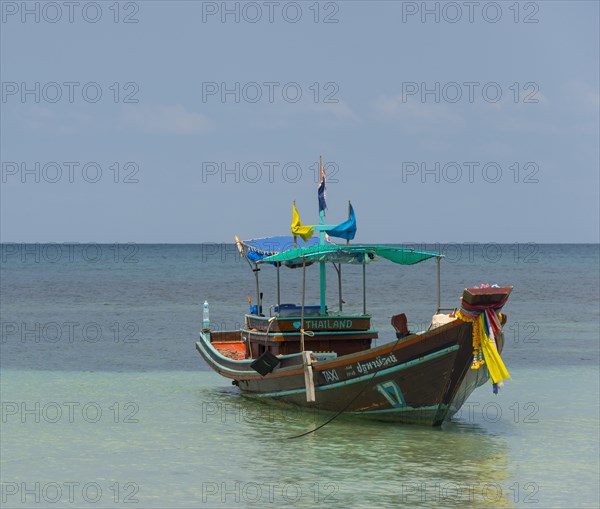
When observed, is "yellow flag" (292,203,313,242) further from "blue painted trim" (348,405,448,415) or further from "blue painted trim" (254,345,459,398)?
"blue painted trim" (348,405,448,415)

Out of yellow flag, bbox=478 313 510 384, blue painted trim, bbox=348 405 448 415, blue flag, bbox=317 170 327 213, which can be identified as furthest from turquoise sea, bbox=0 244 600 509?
blue flag, bbox=317 170 327 213

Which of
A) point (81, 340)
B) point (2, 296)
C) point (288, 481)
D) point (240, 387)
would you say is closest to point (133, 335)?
point (81, 340)

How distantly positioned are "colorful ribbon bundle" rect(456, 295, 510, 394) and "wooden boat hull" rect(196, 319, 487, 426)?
0.76ft

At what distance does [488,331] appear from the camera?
1755 cm

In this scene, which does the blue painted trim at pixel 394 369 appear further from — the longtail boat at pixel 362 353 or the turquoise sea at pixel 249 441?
the turquoise sea at pixel 249 441

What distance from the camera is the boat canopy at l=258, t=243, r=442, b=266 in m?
20.5

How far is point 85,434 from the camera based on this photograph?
19.3 meters

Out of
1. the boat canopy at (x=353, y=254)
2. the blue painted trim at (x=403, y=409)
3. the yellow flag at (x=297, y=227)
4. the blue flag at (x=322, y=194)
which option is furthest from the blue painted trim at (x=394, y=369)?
the blue flag at (x=322, y=194)

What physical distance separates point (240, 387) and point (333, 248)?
5.49 metres

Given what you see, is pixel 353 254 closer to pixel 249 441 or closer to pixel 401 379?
pixel 401 379

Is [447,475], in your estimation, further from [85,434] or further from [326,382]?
[85,434]

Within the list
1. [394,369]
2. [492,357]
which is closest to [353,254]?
[394,369]

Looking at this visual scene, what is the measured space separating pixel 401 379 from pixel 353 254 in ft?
10.9

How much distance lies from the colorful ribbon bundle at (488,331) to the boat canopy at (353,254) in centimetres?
278
